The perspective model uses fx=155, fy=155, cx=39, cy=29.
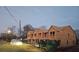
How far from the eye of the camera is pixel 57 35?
7.37ft

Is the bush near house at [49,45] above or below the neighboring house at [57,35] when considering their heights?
below

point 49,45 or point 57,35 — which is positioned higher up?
point 57,35

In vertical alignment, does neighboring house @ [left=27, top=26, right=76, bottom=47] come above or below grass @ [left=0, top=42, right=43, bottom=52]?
above

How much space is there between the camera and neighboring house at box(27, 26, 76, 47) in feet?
7.32

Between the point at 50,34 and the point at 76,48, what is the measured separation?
424 mm

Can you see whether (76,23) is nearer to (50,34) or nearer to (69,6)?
(69,6)

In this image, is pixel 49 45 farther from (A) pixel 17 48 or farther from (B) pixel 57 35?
(A) pixel 17 48

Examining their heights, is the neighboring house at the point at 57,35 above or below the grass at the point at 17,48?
above

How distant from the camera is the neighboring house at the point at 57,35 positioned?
2230 mm

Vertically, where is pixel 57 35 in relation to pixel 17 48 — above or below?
above

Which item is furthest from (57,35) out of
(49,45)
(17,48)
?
(17,48)

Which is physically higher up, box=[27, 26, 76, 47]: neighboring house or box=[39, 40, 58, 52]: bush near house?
box=[27, 26, 76, 47]: neighboring house
